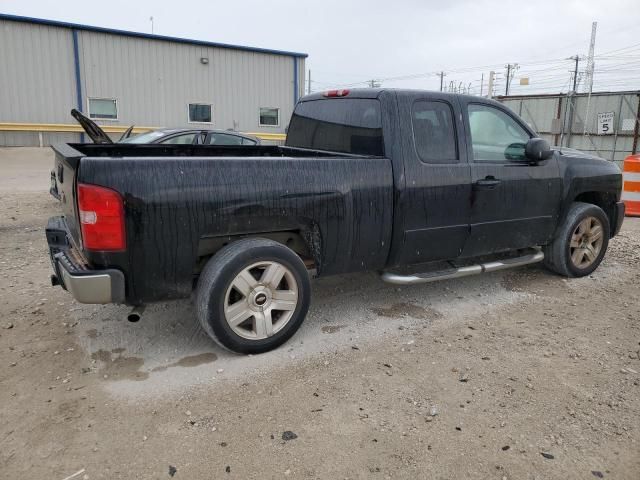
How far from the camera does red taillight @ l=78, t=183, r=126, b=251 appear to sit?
3.09 metres

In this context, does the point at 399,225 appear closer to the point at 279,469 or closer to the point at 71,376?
the point at 279,469

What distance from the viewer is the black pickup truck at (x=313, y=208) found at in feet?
10.6

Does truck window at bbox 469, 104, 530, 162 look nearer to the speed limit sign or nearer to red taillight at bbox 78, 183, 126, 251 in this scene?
red taillight at bbox 78, 183, 126, 251

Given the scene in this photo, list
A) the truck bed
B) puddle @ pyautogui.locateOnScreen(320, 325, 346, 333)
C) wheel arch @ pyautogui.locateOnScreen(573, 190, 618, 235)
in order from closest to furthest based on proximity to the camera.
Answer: the truck bed
puddle @ pyautogui.locateOnScreen(320, 325, 346, 333)
wheel arch @ pyautogui.locateOnScreen(573, 190, 618, 235)

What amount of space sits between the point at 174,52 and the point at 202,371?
1930cm

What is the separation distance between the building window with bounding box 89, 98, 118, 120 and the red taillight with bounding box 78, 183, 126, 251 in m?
18.3

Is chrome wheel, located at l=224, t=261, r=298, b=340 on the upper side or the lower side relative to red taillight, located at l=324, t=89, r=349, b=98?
lower

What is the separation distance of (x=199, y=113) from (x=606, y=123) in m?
15.9

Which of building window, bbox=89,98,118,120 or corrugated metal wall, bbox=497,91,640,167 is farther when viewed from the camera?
building window, bbox=89,98,118,120

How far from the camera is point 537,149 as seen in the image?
4746 mm

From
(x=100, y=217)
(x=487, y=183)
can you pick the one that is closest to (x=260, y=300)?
(x=100, y=217)

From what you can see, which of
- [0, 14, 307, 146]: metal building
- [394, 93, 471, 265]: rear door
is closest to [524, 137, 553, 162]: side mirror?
[394, 93, 471, 265]: rear door

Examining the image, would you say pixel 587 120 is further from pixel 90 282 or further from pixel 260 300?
pixel 90 282

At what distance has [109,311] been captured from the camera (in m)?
4.47
